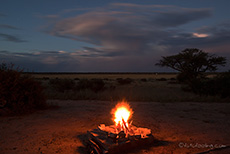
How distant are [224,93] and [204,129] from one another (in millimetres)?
9674

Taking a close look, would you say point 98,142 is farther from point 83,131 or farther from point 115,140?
point 83,131

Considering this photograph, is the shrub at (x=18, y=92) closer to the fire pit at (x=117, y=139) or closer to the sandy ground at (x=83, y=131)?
the sandy ground at (x=83, y=131)

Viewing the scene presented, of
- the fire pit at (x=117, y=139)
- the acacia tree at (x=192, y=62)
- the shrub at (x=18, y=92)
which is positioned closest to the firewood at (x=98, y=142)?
the fire pit at (x=117, y=139)

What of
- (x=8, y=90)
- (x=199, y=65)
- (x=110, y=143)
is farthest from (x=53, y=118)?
(x=199, y=65)

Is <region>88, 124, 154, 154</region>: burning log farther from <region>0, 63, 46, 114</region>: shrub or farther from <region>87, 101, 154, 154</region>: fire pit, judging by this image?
<region>0, 63, 46, 114</region>: shrub

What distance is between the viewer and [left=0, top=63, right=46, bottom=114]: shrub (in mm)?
6895

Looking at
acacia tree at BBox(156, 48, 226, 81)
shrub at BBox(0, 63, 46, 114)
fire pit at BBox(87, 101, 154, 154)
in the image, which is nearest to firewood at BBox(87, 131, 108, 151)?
fire pit at BBox(87, 101, 154, 154)

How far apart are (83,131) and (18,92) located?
136 inches

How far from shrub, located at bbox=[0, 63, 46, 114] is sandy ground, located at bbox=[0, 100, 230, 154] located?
46 centimetres

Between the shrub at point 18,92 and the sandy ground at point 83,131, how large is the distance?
46 cm

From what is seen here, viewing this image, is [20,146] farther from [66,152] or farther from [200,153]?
[200,153]

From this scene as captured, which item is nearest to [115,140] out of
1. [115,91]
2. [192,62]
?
[115,91]

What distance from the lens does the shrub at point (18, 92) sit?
6895 millimetres

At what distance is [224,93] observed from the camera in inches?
528
